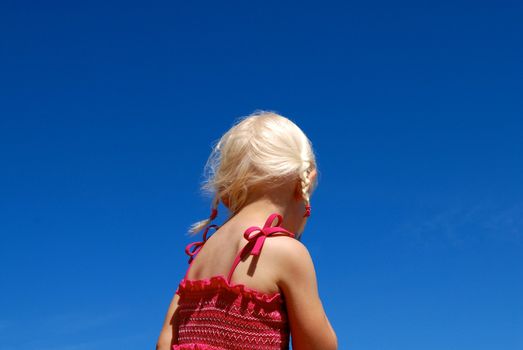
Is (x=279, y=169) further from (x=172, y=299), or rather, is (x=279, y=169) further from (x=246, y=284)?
(x=172, y=299)

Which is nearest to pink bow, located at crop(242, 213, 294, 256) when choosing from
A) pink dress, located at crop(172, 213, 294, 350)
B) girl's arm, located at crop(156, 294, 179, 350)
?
pink dress, located at crop(172, 213, 294, 350)

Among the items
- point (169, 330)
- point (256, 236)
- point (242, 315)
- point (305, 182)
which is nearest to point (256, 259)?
point (256, 236)

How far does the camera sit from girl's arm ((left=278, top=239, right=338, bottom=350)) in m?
4.05

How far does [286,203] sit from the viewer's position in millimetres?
4406

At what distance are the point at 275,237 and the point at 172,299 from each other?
1.01 m

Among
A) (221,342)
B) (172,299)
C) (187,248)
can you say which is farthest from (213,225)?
(221,342)

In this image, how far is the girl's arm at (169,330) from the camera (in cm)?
468

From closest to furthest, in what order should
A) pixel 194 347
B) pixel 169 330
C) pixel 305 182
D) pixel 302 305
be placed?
pixel 302 305 → pixel 194 347 → pixel 305 182 → pixel 169 330

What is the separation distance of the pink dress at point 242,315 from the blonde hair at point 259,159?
248 mm

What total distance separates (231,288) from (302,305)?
396mm

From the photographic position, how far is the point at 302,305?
160 inches

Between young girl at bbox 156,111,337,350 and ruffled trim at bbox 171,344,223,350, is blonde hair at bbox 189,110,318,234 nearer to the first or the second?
young girl at bbox 156,111,337,350

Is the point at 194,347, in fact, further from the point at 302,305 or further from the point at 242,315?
the point at 302,305

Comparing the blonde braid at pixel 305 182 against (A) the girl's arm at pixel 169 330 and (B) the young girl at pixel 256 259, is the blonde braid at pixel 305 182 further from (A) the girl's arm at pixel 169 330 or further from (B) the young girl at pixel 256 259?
(A) the girl's arm at pixel 169 330
